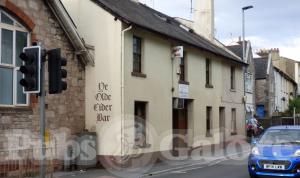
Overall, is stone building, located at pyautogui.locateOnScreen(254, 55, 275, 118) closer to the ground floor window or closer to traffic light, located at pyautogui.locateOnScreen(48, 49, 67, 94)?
the ground floor window

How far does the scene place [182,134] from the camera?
958 inches

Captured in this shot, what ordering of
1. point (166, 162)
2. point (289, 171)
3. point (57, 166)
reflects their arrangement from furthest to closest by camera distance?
1. point (166, 162)
2. point (57, 166)
3. point (289, 171)

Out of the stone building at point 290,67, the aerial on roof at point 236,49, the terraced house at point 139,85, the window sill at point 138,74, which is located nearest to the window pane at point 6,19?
the terraced house at point 139,85

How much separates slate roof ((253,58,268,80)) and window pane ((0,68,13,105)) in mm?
35399

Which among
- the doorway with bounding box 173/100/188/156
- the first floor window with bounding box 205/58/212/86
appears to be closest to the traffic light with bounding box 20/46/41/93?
the doorway with bounding box 173/100/188/156

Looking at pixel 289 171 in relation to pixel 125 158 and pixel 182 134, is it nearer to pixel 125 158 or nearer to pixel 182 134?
pixel 125 158

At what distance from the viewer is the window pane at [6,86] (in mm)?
15297

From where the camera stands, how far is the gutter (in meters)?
17.3

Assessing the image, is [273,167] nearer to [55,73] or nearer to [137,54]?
[55,73]

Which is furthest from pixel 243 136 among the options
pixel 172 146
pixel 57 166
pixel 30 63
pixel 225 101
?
pixel 30 63

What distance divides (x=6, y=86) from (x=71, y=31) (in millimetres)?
3528

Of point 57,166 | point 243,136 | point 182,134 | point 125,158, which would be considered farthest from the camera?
point 243,136

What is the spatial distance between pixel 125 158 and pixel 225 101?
479 inches

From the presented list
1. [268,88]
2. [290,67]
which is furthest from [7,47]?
[290,67]
